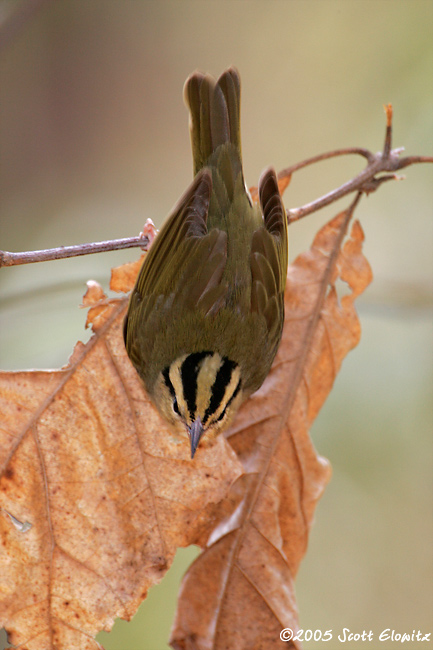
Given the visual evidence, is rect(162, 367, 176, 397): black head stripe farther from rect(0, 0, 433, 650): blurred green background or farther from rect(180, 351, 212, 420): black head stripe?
rect(0, 0, 433, 650): blurred green background

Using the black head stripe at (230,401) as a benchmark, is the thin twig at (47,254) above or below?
above

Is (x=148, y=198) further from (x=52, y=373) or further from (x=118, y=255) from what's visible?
(x=52, y=373)

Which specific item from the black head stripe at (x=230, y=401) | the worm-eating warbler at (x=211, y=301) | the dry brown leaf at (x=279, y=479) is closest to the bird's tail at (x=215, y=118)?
the worm-eating warbler at (x=211, y=301)

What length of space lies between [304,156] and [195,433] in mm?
3807

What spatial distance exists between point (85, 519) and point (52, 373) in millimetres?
591

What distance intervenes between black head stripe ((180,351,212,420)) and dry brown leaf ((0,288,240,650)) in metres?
0.16

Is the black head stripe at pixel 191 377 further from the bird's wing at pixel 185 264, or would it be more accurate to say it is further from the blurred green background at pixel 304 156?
the blurred green background at pixel 304 156

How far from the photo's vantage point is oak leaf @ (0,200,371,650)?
2.78 metres

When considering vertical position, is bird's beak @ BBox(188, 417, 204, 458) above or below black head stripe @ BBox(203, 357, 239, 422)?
below

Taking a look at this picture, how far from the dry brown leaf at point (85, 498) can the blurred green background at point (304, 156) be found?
2.06 m

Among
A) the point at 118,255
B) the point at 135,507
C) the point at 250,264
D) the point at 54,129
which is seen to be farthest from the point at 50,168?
the point at 135,507

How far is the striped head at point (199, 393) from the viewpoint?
3.14 meters

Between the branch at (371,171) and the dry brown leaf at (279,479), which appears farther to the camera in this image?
the branch at (371,171)

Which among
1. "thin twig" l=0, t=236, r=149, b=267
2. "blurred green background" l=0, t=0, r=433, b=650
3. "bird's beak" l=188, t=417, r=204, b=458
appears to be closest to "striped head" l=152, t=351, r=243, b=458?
"bird's beak" l=188, t=417, r=204, b=458
